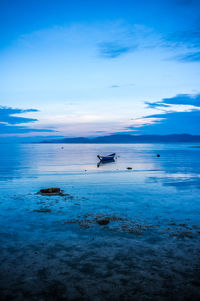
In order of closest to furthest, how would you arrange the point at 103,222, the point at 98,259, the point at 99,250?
the point at 98,259, the point at 99,250, the point at 103,222

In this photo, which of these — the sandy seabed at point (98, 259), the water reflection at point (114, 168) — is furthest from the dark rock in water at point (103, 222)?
the water reflection at point (114, 168)

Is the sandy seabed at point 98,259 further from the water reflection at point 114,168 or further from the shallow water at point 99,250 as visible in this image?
the water reflection at point 114,168

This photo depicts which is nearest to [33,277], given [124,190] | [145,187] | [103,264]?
[103,264]

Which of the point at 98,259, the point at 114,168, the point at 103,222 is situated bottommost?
the point at 98,259

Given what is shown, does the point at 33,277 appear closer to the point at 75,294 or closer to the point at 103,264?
the point at 75,294

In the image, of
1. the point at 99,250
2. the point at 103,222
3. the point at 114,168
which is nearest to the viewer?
the point at 99,250

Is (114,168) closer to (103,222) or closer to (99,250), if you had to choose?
(103,222)

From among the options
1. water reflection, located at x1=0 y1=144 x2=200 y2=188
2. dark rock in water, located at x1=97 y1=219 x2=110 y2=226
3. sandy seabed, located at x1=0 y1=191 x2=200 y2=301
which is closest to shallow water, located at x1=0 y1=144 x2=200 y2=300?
sandy seabed, located at x1=0 y1=191 x2=200 y2=301

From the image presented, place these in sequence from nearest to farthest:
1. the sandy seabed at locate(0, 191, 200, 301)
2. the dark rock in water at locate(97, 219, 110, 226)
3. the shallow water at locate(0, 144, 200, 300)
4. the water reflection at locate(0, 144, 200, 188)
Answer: the sandy seabed at locate(0, 191, 200, 301) → the shallow water at locate(0, 144, 200, 300) → the dark rock in water at locate(97, 219, 110, 226) → the water reflection at locate(0, 144, 200, 188)

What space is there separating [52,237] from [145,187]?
16.7 metres

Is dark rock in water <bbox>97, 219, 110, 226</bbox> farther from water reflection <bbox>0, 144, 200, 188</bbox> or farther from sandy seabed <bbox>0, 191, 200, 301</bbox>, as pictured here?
water reflection <bbox>0, 144, 200, 188</bbox>

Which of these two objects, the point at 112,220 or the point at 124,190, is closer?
the point at 112,220

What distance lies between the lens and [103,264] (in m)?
9.02

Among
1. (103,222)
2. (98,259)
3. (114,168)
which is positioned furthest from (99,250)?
(114,168)
